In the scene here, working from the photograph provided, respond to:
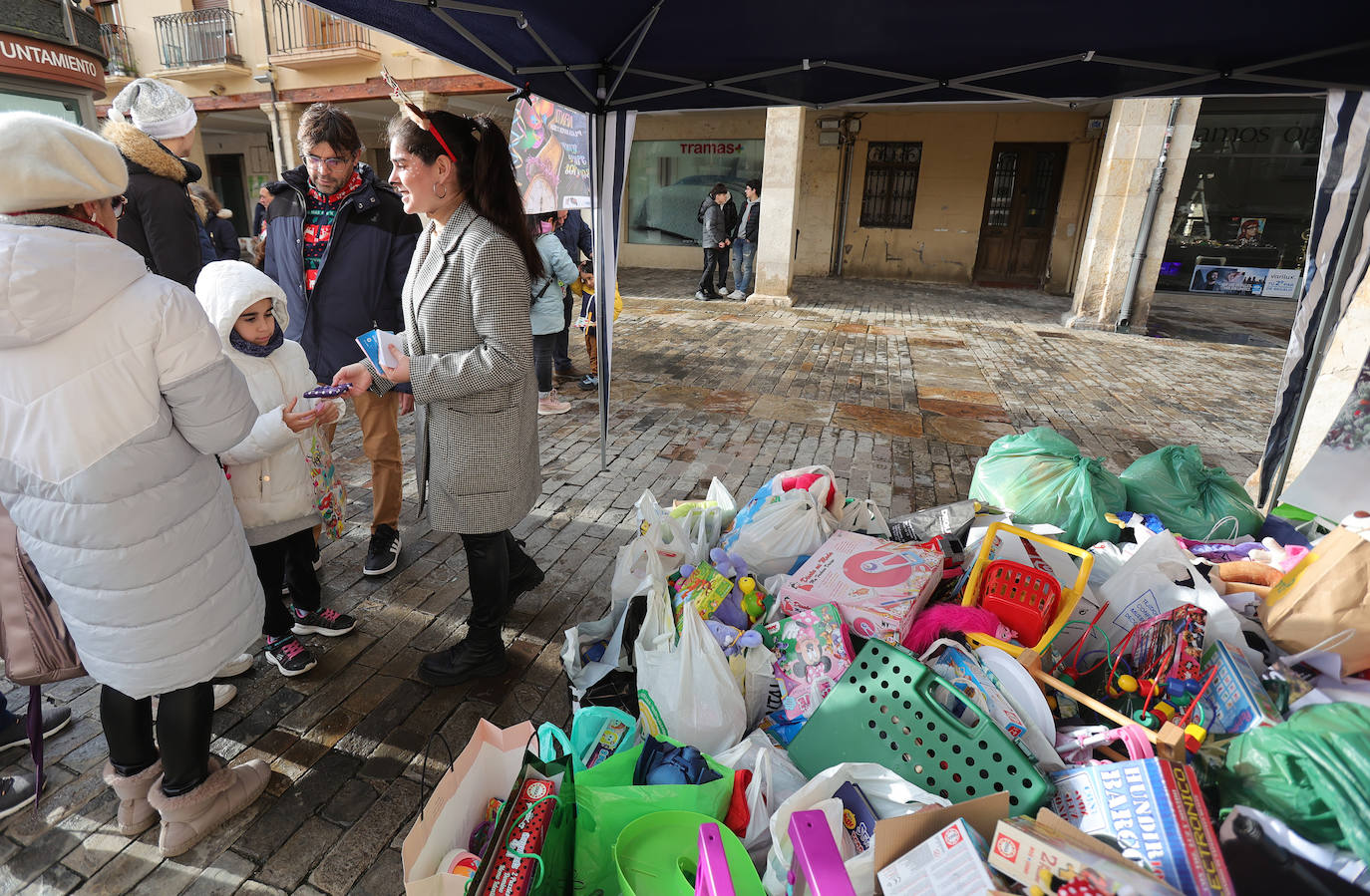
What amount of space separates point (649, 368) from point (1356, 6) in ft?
19.5

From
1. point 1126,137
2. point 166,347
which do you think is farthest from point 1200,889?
point 1126,137

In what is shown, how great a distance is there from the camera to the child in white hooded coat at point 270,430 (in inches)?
87.7

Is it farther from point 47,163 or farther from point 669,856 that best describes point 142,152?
point 669,856

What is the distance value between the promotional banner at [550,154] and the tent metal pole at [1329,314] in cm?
392

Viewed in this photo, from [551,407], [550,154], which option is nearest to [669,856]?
[550,154]

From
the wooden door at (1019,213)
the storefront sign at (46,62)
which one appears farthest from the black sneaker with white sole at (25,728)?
the wooden door at (1019,213)

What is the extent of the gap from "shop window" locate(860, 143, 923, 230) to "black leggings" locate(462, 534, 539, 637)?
17307mm

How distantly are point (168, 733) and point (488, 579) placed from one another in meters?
1.00

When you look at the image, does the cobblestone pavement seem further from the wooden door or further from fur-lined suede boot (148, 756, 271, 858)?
the wooden door

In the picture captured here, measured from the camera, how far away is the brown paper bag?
183cm

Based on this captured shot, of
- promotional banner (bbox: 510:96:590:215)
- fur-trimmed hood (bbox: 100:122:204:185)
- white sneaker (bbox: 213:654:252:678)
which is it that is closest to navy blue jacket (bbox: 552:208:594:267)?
promotional banner (bbox: 510:96:590:215)

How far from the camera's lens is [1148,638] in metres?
2.01

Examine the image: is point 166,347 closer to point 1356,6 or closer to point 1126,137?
point 1356,6

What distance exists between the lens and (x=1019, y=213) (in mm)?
16875
